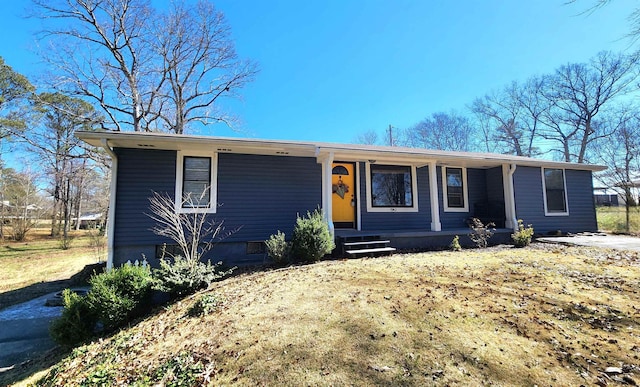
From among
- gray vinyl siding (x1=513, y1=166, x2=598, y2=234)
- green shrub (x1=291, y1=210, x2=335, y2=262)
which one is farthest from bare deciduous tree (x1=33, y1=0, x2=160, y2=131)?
gray vinyl siding (x1=513, y1=166, x2=598, y2=234)

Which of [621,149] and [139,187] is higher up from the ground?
[621,149]

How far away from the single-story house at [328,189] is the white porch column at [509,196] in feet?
0.10

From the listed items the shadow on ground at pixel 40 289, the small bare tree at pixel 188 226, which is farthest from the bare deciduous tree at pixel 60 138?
the small bare tree at pixel 188 226

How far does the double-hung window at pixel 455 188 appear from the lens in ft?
30.6

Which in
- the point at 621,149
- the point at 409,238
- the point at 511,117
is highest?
the point at 511,117

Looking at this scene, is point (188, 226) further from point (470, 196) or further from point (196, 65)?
point (196, 65)

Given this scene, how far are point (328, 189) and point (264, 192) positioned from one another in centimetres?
174

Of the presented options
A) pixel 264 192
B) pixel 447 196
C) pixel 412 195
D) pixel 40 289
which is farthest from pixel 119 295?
pixel 447 196

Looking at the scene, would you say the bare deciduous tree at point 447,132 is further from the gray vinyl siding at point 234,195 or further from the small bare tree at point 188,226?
the small bare tree at point 188,226

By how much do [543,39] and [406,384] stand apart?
10.2 m

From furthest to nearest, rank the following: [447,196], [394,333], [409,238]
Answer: [447,196] → [409,238] → [394,333]

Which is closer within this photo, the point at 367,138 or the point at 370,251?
the point at 370,251

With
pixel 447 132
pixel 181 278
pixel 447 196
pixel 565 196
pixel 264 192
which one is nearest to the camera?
pixel 181 278

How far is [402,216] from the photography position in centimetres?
873
